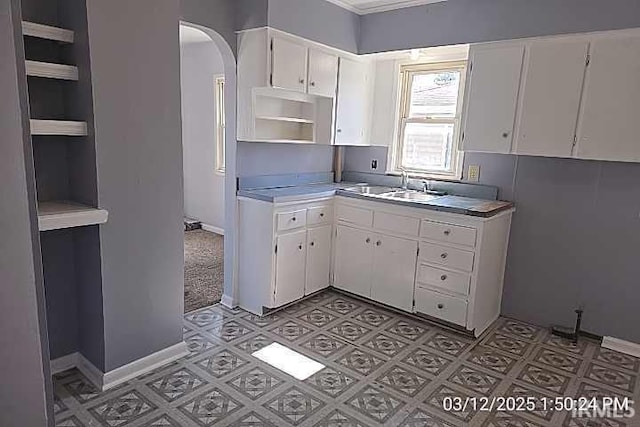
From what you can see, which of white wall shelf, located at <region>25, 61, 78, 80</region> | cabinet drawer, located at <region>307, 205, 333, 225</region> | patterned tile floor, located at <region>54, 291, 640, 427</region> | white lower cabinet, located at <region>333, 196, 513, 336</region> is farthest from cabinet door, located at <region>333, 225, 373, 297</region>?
white wall shelf, located at <region>25, 61, 78, 80</region>

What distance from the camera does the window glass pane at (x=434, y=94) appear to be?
358 cm

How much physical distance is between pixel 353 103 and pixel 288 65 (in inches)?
34.6

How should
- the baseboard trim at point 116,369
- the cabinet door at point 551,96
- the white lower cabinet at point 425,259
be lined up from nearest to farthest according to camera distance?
the baseboard trim at point 116,369 → the cabinet door at point 551,96 → the white lower cabinet at point 425,259

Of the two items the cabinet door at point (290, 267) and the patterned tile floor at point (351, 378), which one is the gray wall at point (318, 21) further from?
the patterned tile floor at point (351, 378)

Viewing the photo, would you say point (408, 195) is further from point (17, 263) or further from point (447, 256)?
point (17, 263)

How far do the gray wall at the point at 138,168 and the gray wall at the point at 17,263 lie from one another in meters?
1.30

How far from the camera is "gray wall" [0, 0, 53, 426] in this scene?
0.80 metres

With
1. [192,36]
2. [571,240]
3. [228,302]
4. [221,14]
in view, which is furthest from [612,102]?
[192,36]

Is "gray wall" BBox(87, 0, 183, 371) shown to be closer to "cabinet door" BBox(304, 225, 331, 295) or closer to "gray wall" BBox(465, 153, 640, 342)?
"cabinet door" BBox(304, 225, 331, 295)

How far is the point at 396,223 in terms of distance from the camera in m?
3.27

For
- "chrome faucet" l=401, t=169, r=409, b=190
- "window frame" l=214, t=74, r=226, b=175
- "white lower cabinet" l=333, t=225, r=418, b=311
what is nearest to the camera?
"white lower cabinet" l=333, t=225, r=418, b=311

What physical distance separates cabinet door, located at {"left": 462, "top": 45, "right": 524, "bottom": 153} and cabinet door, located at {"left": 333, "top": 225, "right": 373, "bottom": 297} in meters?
1.12

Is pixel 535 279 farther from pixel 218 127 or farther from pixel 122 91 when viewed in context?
pixel 218 127

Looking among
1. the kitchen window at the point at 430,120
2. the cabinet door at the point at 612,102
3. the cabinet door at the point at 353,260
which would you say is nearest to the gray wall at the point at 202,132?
the cabinet door at the point at 353,260
